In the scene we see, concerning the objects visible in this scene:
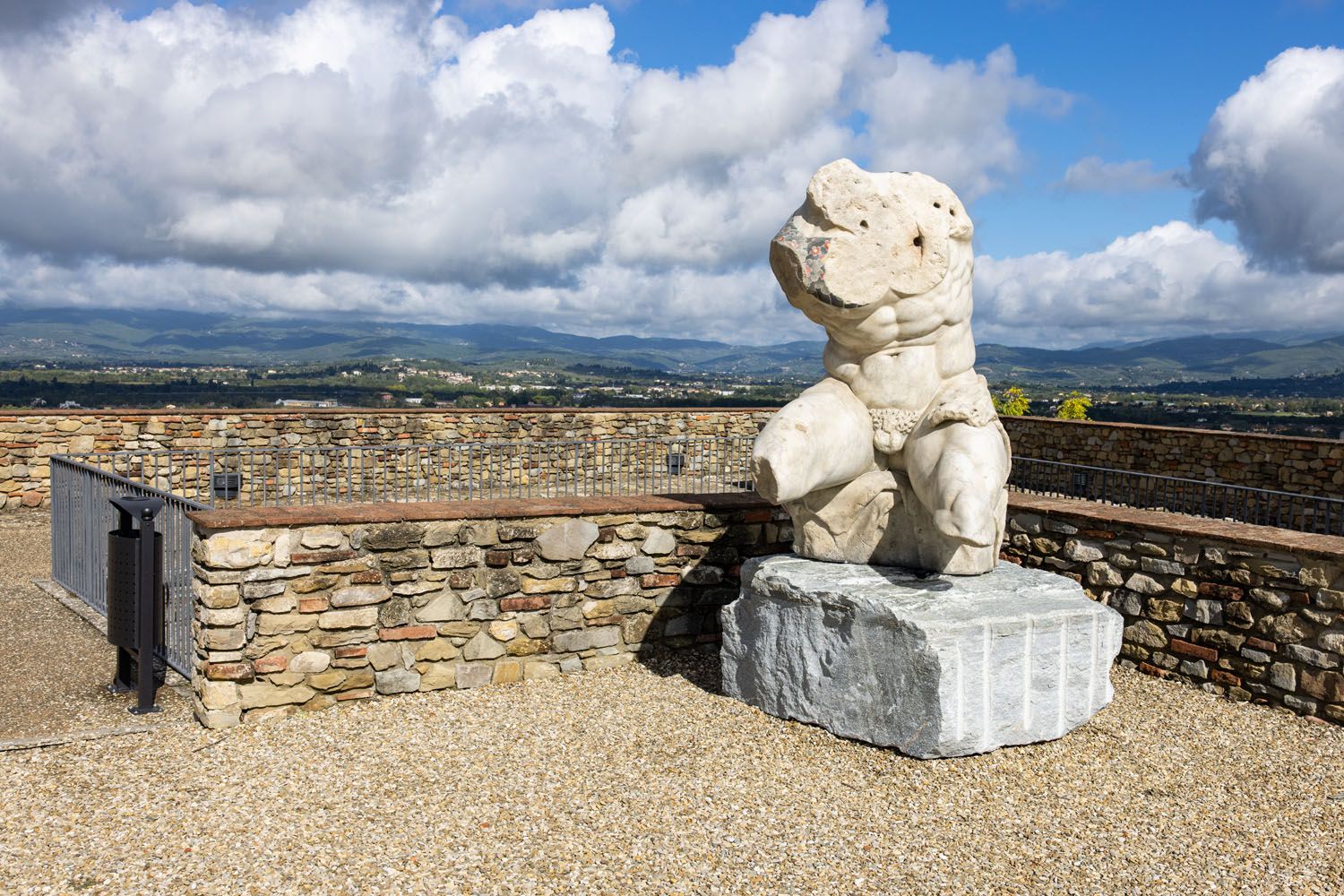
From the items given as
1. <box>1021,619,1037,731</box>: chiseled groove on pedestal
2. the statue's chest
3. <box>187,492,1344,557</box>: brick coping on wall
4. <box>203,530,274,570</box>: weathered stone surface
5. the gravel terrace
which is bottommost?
the gravel terrace

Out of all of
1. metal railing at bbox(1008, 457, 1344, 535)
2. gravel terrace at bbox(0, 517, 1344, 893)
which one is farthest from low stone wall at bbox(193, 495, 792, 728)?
metal railing at bbox(1008, 457, 1344, 535)

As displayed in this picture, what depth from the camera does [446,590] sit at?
568cm

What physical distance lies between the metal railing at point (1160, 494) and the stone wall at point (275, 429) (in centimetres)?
524

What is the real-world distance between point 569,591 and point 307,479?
8.39m

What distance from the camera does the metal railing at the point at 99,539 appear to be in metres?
5.93

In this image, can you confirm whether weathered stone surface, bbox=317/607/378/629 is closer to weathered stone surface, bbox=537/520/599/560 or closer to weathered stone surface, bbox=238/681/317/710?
weathered stone surface, bbox=238/681/317/710

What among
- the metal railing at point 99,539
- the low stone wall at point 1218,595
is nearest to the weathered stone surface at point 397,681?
the metal railing at point 99,539

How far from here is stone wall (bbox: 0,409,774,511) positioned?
39.4 ft

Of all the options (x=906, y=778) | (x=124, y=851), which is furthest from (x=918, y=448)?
(x=124, y=851)

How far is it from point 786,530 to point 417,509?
2.55 m

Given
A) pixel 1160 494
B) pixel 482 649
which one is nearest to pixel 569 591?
pixel 482 649

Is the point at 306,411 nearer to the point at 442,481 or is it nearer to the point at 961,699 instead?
the point at 442,481

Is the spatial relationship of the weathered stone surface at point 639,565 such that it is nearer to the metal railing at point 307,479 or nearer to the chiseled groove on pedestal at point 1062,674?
the metal railing at point 307,479

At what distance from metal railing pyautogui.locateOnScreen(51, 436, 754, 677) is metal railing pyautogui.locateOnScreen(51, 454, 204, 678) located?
0.01 m
